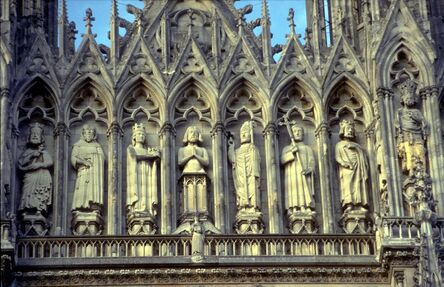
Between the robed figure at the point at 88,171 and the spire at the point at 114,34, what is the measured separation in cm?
Result: 113

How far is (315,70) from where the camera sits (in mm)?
26672

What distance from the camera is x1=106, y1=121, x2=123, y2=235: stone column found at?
25.3m

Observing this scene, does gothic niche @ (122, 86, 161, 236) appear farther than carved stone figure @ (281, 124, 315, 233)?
No

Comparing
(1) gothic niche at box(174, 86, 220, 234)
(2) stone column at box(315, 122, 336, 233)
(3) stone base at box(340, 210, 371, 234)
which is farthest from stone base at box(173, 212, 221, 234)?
(3) stone base at box(340, 210, 371, 234)

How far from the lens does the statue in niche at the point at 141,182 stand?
25.4 meters

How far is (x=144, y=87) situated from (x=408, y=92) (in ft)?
12.4

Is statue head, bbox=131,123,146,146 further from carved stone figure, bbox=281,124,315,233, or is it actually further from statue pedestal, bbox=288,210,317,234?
statue pedestal, bbox=288,210,317,234

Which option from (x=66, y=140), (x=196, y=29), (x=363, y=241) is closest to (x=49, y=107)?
(x=66, y=140)

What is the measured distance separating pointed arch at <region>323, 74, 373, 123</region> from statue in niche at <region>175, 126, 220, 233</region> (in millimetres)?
1895

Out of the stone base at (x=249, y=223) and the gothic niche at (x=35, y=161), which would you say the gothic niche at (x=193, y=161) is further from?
the gothic niche at (x=35, y=161)

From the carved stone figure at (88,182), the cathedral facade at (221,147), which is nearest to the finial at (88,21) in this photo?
the cathedral facade at (221,147)

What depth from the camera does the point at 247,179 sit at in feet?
84.7

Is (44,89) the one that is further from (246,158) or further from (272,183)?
(272,183)

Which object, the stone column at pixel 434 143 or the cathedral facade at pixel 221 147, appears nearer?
the cathedral facade at pixel 221 147
